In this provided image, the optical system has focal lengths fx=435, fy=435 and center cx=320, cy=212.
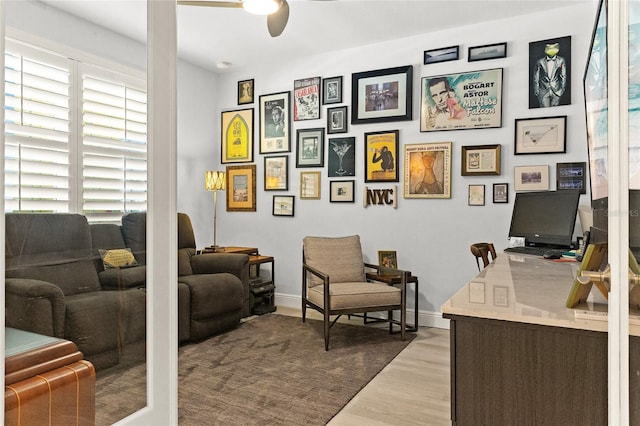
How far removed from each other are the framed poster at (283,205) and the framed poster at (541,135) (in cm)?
229

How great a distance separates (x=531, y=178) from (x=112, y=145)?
3.40 m

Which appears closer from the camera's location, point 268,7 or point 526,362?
point 526,362

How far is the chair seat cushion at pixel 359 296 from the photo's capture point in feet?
11.2

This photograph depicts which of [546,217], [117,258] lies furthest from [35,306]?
[546,217]

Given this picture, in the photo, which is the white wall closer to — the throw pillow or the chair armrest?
the throw pillow

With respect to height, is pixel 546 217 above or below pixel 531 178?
below

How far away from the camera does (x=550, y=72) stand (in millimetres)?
3539

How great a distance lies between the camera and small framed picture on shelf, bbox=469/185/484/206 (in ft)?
12.5

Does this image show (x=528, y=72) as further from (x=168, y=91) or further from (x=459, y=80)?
(x=168, y=91)

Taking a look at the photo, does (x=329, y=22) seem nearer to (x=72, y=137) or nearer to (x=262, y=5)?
(x=262, y=5)

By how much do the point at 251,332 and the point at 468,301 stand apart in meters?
2.74

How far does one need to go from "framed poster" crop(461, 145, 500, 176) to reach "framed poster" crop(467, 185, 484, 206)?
11cm

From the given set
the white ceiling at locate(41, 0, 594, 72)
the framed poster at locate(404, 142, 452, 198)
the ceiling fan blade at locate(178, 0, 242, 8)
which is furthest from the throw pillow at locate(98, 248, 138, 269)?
the framed poster at locate(404, 142, 452, 198)

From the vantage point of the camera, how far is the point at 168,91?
3.81 ft
